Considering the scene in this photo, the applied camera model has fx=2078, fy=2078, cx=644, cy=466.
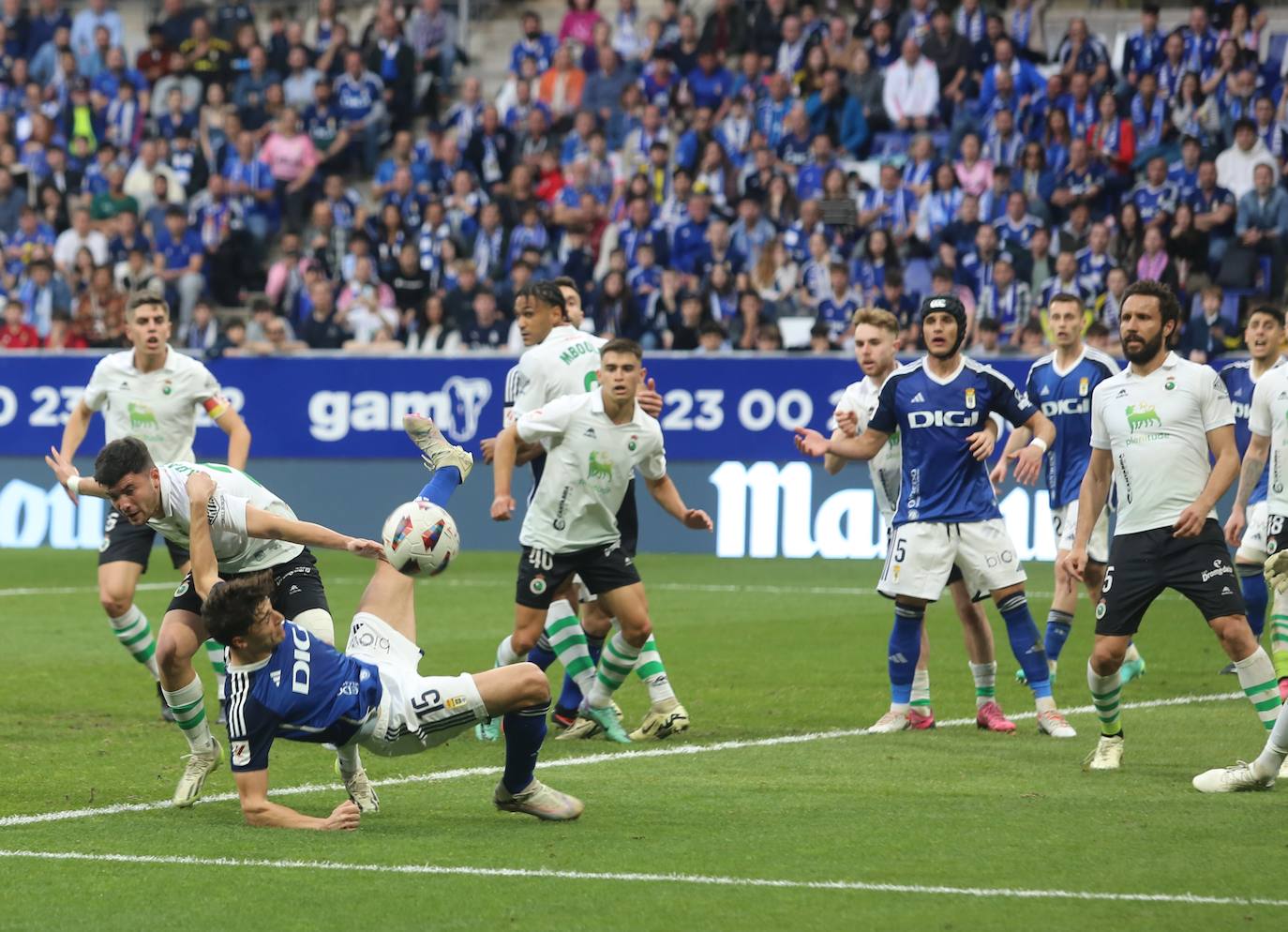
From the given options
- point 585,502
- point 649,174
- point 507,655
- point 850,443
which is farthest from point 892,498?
point 649,174

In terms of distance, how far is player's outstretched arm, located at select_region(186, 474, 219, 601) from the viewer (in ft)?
28.2

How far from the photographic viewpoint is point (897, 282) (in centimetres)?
2247

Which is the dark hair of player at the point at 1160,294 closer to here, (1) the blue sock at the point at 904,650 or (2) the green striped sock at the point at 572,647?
(1) the blue sock at the point at 904,650

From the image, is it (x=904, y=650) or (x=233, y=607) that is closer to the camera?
(x=233, y=607)

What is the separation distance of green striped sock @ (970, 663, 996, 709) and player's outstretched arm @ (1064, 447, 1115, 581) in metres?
1.60

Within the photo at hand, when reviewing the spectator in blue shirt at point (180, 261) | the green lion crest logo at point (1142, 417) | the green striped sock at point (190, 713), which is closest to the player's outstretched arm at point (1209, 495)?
the green lion crest logo at point (1142, 417)

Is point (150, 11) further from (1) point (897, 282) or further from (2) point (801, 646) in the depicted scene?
(2) point (801, 646)

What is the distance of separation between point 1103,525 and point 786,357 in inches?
327

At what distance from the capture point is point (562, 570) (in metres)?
10.8

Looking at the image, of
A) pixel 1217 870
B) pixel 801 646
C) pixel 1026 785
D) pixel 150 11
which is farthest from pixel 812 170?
pixel 1217 870

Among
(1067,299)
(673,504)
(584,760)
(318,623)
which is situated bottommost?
(584,760)

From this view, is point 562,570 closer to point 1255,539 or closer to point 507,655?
point 507,655

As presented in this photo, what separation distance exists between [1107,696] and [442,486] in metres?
3.23

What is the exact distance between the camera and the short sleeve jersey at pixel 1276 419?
11.1m
